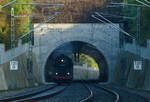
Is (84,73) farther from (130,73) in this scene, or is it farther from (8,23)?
(8,23)

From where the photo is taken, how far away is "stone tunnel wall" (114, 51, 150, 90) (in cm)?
3628

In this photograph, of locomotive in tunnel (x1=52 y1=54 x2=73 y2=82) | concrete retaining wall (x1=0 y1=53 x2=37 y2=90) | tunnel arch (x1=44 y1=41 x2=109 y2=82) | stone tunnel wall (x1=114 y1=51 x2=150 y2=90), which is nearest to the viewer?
concrete retaining wall (x1=0 y1=53 x2=37 y2=90)

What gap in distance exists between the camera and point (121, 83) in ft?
154

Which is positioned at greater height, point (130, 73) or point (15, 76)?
point (15, 76)

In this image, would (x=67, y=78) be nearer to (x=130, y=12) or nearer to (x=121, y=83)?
(x=121, y=83)

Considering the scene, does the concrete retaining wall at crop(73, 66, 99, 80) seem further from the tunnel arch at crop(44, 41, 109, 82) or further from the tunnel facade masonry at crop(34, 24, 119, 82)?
the tunnel facade masonry at crop(34, 24, 119, 82)

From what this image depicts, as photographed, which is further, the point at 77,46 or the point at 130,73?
the point at 77,46

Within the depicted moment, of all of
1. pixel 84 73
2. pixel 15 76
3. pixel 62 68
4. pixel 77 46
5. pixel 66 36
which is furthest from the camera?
pixel 84 73

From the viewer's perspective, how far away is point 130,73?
44094mm

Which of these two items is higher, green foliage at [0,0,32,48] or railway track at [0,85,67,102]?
green foliage at [0,0,32,48]

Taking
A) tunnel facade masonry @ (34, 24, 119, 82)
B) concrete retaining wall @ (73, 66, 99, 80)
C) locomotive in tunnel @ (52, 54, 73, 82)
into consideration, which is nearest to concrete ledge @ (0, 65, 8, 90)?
locomotive in tunnel @ (52, 54, 73, 82)

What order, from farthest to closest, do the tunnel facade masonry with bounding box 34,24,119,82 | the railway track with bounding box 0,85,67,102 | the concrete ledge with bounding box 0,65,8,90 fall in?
the tunnel facade masonry with bounding box 34,24,119,82 < the concrete ledge with bounding box 0,65,8,90 < the railway track with bounding box 0,85,67,102

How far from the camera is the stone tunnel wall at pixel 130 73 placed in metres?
36.3

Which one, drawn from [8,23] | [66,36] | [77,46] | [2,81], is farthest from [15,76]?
[77,46]
